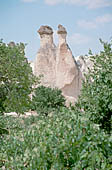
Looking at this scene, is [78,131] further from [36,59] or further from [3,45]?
[36,59]

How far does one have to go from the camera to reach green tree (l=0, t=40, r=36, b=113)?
22.9ft

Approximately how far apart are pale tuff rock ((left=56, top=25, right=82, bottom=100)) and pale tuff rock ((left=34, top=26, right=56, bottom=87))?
50 centimetres

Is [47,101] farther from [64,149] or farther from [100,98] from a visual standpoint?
[64,149]

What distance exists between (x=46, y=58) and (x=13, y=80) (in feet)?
55.5

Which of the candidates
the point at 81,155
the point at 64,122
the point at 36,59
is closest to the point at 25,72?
the point at 64,122

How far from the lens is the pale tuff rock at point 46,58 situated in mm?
23920

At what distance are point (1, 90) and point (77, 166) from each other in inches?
189

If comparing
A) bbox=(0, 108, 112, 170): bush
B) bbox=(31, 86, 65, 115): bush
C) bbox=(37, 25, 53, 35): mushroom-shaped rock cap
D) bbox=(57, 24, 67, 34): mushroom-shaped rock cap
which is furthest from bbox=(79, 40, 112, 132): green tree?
bbox=(37, 25, 53, 35): mushroom-shaped rock cap

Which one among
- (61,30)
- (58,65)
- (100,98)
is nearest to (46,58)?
(58,65)

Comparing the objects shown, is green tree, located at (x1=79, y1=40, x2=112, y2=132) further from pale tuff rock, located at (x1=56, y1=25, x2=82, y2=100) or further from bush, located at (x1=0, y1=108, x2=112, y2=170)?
pale tuff rock, located at (x1=56, y1=25, x2=82, y2=100)

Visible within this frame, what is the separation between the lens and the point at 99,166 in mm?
2754

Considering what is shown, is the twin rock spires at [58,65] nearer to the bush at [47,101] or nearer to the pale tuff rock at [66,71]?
the pale tuff rock at [66,71]

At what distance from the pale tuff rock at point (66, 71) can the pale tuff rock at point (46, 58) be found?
504 mm

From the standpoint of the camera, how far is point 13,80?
719 centimetres
